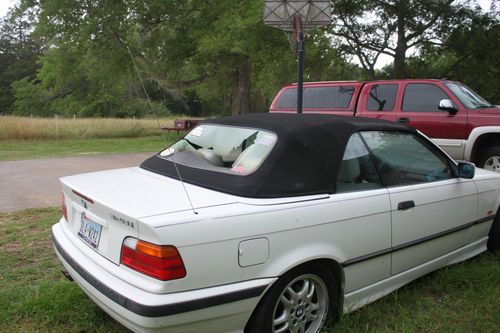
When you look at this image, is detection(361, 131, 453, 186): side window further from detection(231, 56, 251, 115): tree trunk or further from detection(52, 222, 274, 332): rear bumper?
detection(231, 56, 251, 115): tree trunk

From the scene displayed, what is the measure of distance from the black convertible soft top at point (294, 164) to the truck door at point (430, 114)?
4814 millimetres

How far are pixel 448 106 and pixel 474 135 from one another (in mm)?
619

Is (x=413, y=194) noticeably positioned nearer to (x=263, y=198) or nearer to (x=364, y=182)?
(x=364, y=182)

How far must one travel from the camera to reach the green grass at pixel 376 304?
3.15 m

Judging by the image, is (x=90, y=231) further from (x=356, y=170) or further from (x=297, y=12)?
(x=297, y=12)

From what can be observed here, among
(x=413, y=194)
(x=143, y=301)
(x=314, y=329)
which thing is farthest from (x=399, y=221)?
(x=143, y=301)

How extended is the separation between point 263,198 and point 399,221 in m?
1.16

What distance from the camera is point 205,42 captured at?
771 inches

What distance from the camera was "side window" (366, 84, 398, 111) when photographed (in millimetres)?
8422

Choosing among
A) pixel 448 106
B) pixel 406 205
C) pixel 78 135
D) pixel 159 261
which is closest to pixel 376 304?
pixel 406 205

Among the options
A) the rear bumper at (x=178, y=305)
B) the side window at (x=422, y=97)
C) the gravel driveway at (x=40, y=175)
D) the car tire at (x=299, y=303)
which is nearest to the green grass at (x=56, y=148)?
the gravel driveway at (x=40, y=175)

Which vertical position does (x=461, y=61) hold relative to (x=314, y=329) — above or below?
above

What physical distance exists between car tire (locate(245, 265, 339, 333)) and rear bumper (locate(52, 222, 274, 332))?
110 millimetres

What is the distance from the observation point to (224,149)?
3.50 m
